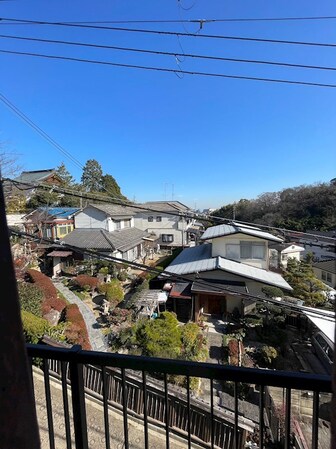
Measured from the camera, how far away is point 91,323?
335 inches

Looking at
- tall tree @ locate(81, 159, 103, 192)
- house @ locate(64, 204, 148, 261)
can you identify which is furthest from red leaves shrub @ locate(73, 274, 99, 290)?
tall tree @ locate(81, 159, 103, 192)

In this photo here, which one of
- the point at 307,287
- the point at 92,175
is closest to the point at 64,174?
the point at 92,175

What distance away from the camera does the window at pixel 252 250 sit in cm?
1188

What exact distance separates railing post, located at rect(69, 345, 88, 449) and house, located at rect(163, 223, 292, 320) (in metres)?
7.68

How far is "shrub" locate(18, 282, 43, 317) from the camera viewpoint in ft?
25.1

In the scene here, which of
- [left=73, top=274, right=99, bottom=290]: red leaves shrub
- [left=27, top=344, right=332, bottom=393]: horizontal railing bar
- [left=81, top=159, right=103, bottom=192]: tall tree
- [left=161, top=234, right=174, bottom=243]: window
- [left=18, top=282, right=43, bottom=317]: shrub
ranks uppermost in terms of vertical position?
[left=81, top=159, right=103, bottom=192]: tall tree

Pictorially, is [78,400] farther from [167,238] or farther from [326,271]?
[167,238]

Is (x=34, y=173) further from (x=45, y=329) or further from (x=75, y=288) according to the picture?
(x=45, y=329)

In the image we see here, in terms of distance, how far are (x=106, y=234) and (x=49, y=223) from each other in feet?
12.9

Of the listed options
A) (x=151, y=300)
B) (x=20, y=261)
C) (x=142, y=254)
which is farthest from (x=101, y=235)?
(x=151, y=300)

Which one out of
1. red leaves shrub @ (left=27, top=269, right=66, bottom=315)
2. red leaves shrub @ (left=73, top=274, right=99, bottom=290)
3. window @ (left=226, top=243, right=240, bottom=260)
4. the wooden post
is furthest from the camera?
window @ (left=226, top=243, right=240, bottom=260)

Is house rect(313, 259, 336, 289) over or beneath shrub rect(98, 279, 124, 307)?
beneath

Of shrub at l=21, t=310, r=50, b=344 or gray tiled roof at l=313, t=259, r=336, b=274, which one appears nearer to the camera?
shrub at l=21, t=310, r=50, b=344

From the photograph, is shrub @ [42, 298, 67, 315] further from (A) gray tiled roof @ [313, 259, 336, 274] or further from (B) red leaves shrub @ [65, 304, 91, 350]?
(A) gray tiled roof @ [313, 259, 336, 274]
